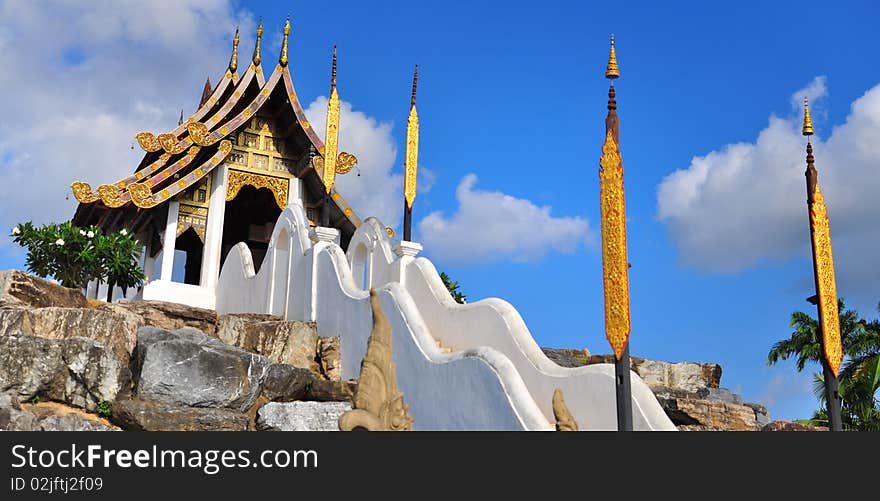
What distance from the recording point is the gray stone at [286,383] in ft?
38.4

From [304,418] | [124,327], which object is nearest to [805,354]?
[304,418]

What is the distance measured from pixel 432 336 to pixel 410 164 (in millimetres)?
3996

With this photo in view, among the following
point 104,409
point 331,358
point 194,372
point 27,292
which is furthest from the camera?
point 27,292

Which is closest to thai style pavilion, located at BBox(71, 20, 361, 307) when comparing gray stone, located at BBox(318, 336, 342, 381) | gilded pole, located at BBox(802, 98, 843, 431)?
gray stone, located at BBox(318, 336, 342, 381)

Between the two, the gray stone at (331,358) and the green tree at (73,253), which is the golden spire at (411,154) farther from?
the green tree at (73,253)

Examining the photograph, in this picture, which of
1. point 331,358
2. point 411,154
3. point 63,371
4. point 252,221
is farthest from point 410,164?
point 252,221

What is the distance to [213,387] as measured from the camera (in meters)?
11.3

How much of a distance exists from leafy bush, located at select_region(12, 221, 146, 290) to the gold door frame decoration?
9.12 ft

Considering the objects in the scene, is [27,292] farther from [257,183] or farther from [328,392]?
[257,183]

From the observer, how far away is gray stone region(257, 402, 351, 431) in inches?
445

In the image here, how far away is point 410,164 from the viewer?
597 inches

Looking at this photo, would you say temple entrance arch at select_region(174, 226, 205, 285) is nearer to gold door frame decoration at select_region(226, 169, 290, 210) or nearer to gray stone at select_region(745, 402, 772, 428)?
gold door frame decoration at select_region(226, 169, 290, 210)
